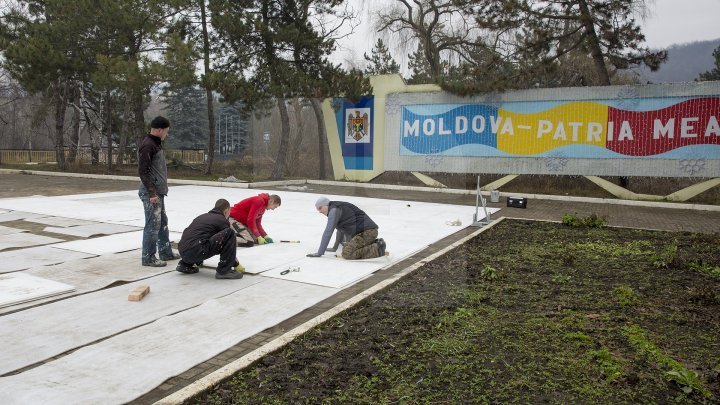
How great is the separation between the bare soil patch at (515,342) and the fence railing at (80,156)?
24862mm

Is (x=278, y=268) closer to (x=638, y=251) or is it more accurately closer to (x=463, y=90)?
(x=638, y=251)

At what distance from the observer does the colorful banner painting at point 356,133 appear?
21.5m

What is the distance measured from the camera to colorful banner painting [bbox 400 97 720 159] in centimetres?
1598

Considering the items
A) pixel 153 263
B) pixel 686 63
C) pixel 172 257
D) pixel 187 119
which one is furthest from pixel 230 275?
pixel 187 119

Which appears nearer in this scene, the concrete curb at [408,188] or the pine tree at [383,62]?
the concrete curb at [408,188]

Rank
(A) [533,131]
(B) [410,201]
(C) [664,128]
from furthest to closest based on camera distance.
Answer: (A) [533,131] < (C) [664,128] < (B) [410,201]

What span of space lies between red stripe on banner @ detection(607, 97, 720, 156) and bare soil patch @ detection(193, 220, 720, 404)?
34.1ft

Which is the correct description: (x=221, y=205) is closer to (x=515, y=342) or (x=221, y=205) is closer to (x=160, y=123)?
(x=160, y=123)

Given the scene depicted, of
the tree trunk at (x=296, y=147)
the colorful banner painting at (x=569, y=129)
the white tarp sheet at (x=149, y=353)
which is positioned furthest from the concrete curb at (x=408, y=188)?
the white tarp sheet at (x=149, y=353)

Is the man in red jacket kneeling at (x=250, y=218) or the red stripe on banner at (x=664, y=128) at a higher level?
the red stripe on banner at (x=664, y=128)

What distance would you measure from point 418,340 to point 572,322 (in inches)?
59.2

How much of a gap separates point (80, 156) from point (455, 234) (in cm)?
2736

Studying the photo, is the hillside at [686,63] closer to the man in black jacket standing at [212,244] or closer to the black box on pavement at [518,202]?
the black box on pavement at [518,202]

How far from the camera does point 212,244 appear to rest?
19.6ft
